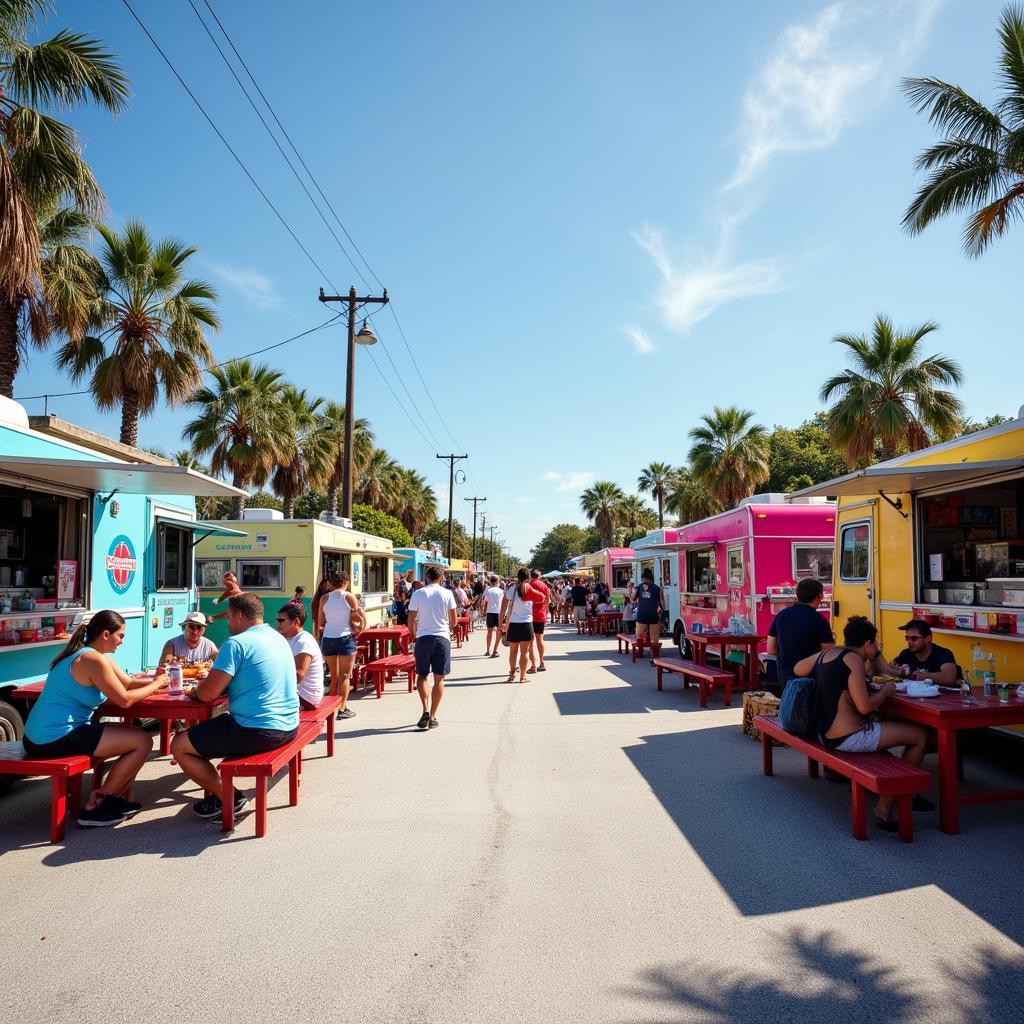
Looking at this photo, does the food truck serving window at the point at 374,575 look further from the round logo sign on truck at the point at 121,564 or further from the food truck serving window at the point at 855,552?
the food truck serving window at the point at 855,552

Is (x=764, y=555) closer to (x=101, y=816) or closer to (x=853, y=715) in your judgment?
(x=853, y=715)

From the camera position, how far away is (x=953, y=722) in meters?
4.92

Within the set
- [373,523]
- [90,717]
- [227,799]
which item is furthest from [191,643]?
[373,523]

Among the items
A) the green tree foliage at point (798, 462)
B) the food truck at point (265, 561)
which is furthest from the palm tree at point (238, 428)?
the green tree foliage at point (798, 462)

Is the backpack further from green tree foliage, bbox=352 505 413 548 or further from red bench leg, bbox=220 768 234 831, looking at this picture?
green tree foliage, bbox=352 505 413 548

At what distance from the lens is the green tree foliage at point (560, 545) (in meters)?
102

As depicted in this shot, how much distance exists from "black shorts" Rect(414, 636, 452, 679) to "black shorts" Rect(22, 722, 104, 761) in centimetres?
366

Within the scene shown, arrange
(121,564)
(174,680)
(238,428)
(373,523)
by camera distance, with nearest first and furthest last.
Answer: (174,680) < (121,564) < (238,428) < (373,523)

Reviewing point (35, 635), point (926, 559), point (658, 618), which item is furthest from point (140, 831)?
point (658, 618)

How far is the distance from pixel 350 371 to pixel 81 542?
10587mm

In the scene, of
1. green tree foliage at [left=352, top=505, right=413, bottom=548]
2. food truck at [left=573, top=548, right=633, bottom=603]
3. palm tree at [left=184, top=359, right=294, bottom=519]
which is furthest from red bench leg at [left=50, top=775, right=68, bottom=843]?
green tree foliage at [left=352, top=505, right=413, bottom=548]

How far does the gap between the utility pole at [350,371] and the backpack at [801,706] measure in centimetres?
1248

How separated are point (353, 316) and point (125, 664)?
1181 centimetres

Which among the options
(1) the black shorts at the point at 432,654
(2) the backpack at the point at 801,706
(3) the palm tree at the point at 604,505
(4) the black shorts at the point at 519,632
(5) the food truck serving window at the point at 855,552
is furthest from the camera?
(3) the palm tree at the point at 604,505
